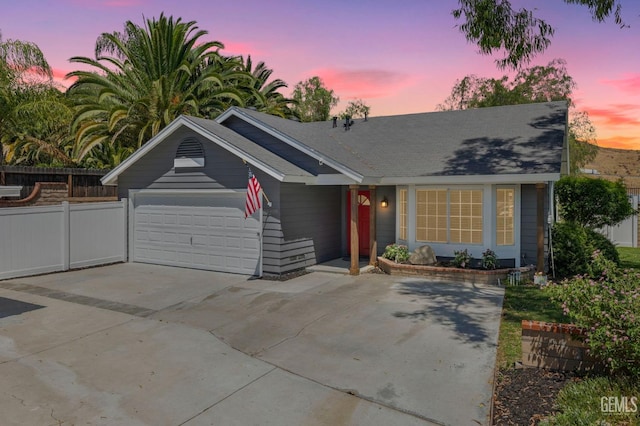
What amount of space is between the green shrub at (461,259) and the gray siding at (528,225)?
1545mm

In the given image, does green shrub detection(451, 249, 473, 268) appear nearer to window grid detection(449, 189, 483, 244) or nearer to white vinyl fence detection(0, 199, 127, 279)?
window grid detection(449, 189, 483, 244)

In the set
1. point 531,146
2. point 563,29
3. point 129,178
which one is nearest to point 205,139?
point 129,178

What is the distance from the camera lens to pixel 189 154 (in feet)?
42.8

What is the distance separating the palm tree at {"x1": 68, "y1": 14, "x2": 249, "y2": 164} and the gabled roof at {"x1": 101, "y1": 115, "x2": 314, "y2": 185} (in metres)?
6.01

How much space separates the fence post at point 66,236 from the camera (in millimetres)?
12703

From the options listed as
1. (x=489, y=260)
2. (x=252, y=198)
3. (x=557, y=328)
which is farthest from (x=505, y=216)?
(x=557, y=328)

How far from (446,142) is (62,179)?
42.8 feet

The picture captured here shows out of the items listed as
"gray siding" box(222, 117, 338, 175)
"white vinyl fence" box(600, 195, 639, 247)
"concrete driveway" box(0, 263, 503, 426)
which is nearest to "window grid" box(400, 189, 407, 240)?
"gray siding" box(222, 117, 338, 175)

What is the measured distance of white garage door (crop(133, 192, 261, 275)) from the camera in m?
12.3

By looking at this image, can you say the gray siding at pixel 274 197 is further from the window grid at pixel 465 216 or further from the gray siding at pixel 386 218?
the window grid at pixel 465 216

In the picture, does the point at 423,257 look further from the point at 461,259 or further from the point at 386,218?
the point at 386,218

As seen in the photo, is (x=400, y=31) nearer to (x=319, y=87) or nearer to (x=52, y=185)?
(x=52, y=185)

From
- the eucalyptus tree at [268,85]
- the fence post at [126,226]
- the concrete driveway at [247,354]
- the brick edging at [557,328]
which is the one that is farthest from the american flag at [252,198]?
the eucalyptus tree at [268,85]

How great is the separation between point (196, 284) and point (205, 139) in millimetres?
4174
